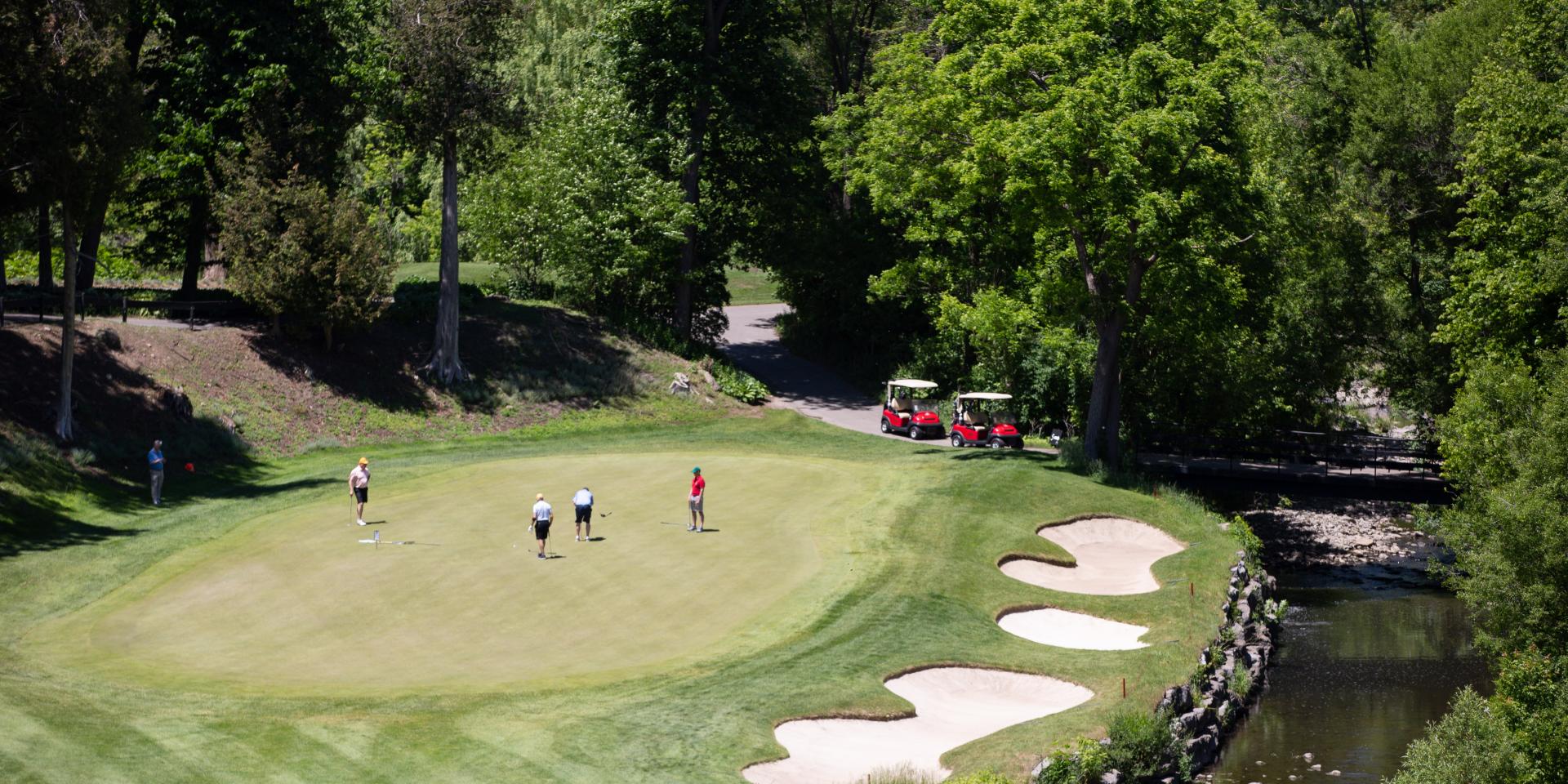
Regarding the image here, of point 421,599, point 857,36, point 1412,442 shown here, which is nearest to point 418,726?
point 421,599

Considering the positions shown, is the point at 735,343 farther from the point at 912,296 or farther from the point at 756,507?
the point at 756,507

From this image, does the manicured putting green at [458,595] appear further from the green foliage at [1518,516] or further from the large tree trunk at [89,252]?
the large tree trunk at [89,252]

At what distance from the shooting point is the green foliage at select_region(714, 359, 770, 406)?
66562mm

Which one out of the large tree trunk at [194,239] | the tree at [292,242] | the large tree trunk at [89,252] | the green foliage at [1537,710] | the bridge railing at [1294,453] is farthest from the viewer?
the large tree trunk at [194,239]

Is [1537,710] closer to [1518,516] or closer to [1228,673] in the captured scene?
[1518,516]

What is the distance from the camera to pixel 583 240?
68375mm

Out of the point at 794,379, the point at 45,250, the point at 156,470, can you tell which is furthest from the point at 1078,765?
the point at 45,250

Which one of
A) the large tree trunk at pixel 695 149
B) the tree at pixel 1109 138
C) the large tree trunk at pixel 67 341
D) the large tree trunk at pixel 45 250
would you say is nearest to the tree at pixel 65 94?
the large tree trunk at pixel 67 341

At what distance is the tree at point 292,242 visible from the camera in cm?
5416

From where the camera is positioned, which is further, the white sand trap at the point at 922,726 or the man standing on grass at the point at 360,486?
the man standing on grass at the point at 360,486

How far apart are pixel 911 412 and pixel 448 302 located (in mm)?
20638

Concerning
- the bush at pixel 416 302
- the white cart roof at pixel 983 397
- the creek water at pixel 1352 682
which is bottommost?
the creek water at pixel 1352 682

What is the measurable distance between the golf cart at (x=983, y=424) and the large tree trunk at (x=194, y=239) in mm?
33018

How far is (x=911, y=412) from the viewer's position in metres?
60.7
